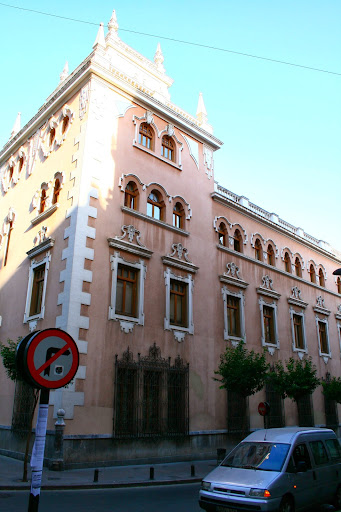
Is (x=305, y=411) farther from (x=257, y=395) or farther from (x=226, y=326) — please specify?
(x=226, y=326)

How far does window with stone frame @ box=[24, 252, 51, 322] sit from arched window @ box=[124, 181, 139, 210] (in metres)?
4.33

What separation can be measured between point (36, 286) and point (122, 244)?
459 centimetres

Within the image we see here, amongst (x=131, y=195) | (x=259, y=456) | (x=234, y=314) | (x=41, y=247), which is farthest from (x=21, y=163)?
(x=259, y=456)

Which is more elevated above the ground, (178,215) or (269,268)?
(178,215)

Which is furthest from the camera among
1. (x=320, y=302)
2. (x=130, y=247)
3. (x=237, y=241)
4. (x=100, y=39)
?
(x=320, y=302)

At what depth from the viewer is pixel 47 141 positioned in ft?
75.3

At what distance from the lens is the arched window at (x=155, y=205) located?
21144 millimetres

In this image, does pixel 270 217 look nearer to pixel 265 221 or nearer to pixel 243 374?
pixel 265 221

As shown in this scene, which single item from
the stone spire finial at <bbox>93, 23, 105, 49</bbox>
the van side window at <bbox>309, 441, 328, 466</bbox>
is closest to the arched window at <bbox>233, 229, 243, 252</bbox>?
the stone spire finial at <bbox>93, 23, 105, 49</bbox>

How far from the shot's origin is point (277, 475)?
8.18 meters

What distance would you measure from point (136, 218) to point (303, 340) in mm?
15432

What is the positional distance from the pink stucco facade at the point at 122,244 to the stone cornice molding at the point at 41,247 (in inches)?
3.1

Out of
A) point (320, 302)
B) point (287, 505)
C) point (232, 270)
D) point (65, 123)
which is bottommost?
point (287, 505)

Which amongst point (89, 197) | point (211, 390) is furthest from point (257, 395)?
point (89, 197)
